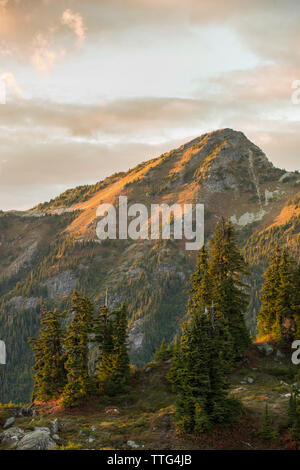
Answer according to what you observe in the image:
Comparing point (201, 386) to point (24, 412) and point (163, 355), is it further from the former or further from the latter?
point (163, 355)

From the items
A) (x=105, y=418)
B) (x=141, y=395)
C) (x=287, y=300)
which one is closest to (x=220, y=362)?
(x=105, y=418)

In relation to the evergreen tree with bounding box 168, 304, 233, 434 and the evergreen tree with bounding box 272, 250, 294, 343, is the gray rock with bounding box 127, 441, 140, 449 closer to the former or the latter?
the evergreen tree with bounding box 168, 304, 233, 434

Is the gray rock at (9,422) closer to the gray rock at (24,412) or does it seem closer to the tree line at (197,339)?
the gray rock at (24,412)

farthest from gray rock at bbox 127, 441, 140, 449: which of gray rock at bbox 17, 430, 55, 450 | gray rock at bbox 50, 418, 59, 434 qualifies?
gray rock at bbox 50, 418, 59, 434

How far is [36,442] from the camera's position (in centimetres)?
2486

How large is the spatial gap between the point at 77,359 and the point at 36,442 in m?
15.6

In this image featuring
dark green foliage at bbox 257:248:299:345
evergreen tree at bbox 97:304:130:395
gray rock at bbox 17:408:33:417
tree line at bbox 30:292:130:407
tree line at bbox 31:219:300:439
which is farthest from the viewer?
dark green foliage at bbox 257:248:299:345

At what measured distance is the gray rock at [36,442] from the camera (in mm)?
24513

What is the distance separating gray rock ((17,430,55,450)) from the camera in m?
24.5

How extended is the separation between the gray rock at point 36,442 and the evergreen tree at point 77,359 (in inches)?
485

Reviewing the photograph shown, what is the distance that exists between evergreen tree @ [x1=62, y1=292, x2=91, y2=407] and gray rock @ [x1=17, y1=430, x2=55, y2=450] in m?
12.3

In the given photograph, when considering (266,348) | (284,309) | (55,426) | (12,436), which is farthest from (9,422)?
(284,309)

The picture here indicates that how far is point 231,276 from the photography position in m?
47.6
